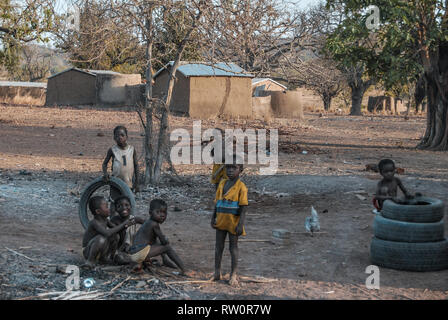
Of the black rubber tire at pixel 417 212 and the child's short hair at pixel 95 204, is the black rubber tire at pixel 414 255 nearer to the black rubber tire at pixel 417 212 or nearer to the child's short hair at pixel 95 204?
the black rubber tire at pixel 417 212

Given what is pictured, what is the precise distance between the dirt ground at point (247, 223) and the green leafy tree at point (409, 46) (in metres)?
1.91

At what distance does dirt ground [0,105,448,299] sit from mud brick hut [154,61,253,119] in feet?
24.1

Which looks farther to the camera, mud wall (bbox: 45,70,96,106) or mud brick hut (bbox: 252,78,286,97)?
mud brick hut (bbox: 252,78,286,97)

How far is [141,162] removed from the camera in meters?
11.0

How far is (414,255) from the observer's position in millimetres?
5805

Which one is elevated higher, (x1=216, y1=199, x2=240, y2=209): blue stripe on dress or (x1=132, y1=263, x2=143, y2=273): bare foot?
(x1=216, y1=199, x2=240, y2=209): blue stripe on dress

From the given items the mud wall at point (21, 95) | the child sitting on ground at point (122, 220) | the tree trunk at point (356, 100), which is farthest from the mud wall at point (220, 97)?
the child sitting on ground at point (122, 220)

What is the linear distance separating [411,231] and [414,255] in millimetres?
260

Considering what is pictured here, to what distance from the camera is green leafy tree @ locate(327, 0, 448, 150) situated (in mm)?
15711

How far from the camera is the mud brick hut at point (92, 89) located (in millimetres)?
29672

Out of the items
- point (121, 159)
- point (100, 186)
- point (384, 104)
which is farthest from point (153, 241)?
point (384, 104)

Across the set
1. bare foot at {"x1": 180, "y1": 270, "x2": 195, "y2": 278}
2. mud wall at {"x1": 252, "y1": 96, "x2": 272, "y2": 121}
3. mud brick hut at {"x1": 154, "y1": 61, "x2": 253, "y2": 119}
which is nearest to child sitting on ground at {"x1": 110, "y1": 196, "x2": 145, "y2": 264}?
bare foot at {"x1": 180, "y1": 270, "x2": 195, "y2": 278}

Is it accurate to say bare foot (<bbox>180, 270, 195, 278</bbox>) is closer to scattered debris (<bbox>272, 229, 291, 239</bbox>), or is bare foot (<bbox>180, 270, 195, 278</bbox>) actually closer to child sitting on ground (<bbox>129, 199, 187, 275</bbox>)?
child sitting on ground (<bbox>129, 199, 187, 275</bbox>)

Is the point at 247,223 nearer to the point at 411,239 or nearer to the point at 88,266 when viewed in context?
the point at 411,239
